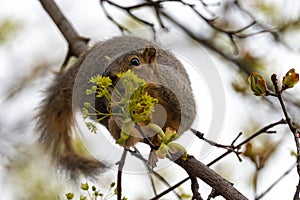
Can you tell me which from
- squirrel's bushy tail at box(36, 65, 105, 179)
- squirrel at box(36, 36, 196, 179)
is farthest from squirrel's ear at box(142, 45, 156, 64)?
squirrel's bushy tail at box(36, 65, 105, 179)

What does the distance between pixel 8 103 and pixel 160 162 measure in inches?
50.4

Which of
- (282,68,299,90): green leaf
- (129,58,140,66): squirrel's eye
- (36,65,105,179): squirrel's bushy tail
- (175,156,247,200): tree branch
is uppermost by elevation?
(282,68,299,90): green leaf

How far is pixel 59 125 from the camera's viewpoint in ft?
7.05

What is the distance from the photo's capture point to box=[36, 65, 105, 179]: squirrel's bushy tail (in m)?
2.07

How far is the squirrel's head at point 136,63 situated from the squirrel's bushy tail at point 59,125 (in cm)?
67

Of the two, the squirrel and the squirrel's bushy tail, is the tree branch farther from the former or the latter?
the squirrel's bushy tail

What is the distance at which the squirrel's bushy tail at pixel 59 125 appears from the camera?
6.81 ft

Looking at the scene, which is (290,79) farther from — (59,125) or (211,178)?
(59,125)

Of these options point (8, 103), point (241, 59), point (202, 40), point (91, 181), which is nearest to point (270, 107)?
point (241, 59)

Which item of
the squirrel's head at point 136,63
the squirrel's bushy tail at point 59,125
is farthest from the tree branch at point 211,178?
the squirrel's bushy tail at point 59,125

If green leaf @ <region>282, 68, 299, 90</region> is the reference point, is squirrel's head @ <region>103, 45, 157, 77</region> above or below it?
below

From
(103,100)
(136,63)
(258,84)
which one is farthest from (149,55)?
(258,84)

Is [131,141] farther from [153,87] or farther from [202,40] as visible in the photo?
[202,40]

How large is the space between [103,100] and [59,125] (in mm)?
962
